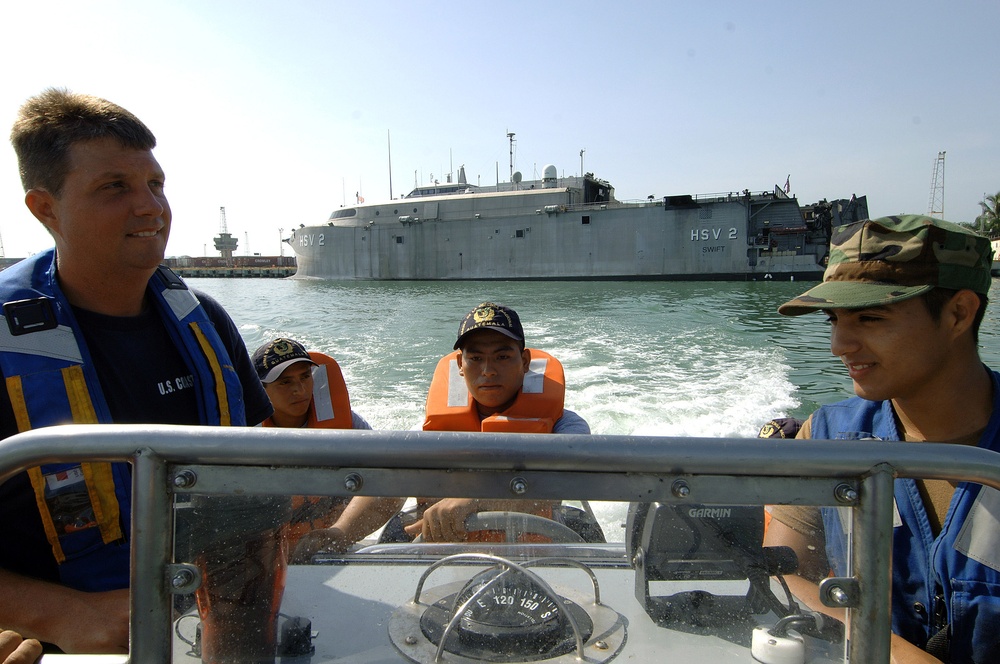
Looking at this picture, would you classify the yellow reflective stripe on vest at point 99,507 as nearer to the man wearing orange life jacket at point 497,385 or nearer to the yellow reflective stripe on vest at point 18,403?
the yellow reflective stripe on vest at point 18,403

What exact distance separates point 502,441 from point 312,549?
0.50 metres

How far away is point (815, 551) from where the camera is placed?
0.94m

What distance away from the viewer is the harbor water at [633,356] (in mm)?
7230

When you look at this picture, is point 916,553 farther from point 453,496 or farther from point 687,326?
point 687,326

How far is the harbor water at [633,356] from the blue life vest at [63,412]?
4.16 metres

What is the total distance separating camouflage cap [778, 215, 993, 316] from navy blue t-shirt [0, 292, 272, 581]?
1721 mm

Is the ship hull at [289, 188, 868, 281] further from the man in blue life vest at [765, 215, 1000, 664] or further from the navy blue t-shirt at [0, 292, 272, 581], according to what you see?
the navy blue t-shirt at [0, 292, 272, 581]

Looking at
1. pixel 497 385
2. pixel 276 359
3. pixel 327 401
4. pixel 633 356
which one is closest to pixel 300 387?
pixel 276 359

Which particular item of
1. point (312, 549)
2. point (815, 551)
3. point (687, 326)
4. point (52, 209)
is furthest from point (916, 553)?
point (687, 326)

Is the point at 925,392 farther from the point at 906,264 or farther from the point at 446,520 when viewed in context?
the point at 446,520

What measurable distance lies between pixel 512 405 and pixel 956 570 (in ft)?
7.02

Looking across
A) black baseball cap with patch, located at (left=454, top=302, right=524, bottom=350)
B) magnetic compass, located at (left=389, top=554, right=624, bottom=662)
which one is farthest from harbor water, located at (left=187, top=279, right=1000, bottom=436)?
magnetic compass, located at (left=389, top=554, right=624, bottom=662)

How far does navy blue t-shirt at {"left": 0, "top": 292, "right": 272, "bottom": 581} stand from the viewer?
1369 millimetres

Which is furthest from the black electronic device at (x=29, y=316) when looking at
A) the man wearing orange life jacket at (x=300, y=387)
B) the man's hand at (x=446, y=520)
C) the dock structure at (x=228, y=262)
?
the dock structure at (x=228, y=262)
